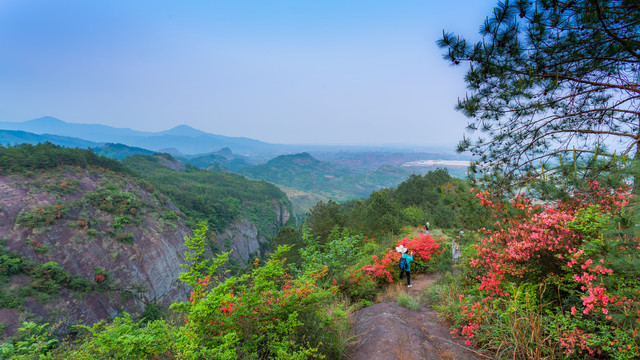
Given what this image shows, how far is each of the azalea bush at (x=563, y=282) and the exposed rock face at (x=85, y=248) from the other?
26.3 metres

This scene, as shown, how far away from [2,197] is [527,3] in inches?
1855

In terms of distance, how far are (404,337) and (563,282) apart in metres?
2.34

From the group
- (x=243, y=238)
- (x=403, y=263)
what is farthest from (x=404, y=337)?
(x=243, y=238)

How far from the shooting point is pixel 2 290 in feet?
65.5

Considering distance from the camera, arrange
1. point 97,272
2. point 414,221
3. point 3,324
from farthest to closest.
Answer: point 97,272 < point 414,221 < point 3,324

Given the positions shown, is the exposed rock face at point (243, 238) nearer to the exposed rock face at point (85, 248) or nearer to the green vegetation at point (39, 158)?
the exposed rock face at point (85, 248)

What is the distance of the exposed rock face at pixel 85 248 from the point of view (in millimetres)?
23636

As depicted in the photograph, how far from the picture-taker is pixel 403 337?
12.1 ft

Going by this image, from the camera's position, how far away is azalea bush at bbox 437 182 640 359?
2338mm

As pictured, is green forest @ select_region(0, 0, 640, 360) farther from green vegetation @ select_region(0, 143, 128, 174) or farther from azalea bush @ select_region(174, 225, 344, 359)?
green vegetation @ select_region(0, 143, 128, 174)

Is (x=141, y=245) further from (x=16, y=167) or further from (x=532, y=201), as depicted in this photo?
(x=532, y=201)

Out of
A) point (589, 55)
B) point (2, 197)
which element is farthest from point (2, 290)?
point (589, 55)

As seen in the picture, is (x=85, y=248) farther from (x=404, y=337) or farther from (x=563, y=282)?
(x=563, y=282)

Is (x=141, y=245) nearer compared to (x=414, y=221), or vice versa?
(x=414, y=221)
